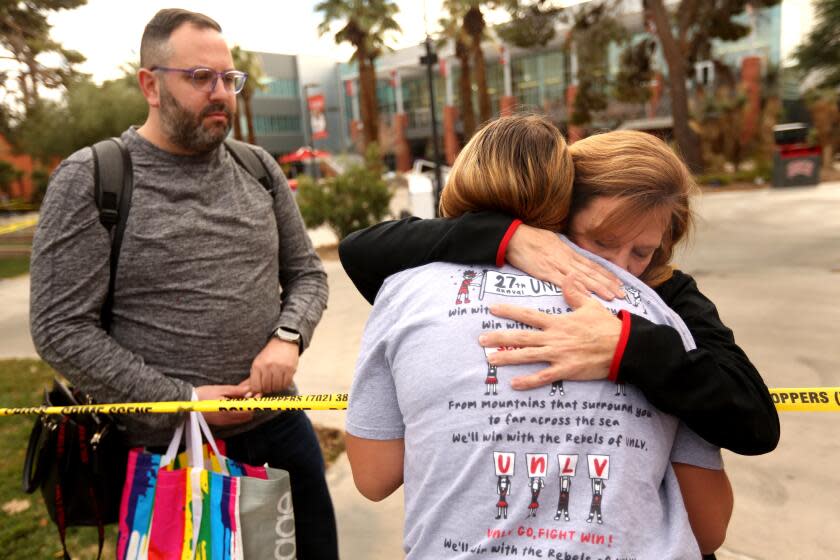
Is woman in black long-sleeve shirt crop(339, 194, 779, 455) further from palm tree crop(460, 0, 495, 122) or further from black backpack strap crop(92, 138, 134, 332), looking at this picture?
palm tree crop(460, 0, 495, 122)

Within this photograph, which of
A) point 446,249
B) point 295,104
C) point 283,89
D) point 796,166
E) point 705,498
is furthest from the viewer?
point 295,104

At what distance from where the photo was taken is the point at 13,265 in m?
17.0

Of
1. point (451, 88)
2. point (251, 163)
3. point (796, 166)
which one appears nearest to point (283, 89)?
point (451, 88)

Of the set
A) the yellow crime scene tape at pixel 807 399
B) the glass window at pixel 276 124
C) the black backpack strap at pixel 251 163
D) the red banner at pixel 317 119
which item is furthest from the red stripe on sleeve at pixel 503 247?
the glass window at pixel 276 124

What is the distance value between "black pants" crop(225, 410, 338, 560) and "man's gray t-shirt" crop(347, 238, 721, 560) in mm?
1191

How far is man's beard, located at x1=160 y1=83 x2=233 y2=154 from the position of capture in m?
2.10

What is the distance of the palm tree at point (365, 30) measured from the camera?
28.7 metres

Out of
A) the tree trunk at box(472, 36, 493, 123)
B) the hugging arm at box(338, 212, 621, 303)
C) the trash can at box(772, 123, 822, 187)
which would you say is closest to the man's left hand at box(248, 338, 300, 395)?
the hugging arm at box(338, 212, 621, 303)

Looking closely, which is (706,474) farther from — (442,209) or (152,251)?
(152,251)

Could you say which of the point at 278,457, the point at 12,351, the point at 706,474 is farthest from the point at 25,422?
the point at 706,474

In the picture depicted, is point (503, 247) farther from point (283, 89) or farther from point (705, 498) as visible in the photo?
point (283, 89)

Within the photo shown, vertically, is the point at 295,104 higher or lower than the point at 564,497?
higher

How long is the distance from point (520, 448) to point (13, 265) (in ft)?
62.8

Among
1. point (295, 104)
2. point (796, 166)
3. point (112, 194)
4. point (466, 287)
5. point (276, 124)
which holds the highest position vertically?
point (295, 104)
